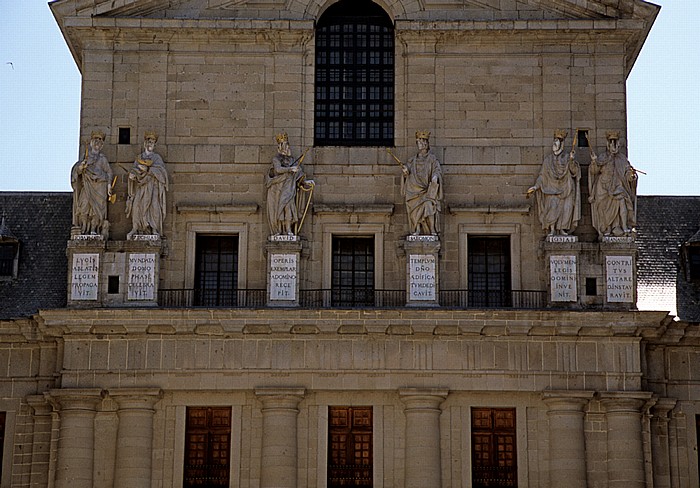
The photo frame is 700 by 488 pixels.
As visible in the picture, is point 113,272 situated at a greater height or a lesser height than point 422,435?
greater

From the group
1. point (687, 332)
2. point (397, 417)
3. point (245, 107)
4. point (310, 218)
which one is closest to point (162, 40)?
point (245, 107)

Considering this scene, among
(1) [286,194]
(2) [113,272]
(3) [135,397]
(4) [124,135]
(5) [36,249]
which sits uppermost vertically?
(4) [124,135]

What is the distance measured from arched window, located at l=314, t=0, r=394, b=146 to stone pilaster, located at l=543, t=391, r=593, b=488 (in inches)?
334

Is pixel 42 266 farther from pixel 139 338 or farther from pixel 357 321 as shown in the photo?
pixel 357 321

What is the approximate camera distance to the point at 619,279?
4128 cm

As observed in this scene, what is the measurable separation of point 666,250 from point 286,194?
36.8ft

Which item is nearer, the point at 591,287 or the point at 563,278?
the point at 563,278

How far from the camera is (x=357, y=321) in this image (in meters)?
40.4

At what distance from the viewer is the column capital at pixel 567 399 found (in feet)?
132

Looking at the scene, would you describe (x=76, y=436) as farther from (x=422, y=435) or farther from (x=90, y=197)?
(x=422, y=435)

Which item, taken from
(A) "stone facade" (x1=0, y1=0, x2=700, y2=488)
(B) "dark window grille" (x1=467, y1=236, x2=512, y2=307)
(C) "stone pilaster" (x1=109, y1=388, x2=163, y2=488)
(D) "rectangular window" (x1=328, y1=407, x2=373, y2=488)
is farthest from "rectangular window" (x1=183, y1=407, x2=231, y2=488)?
(B) "dark window grille" (x1=467, y1=236, x2=512, y2=307)

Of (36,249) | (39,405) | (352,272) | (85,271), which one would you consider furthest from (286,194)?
(39,405)

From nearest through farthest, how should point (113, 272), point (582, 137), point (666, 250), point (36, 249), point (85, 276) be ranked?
point (85, 276) → point (113, 272) → point (582, 137) → point (666, 250) → point (36, 249)

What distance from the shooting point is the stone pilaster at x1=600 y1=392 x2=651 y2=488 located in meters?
39.8
